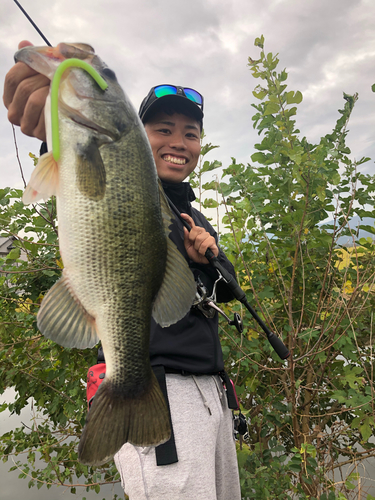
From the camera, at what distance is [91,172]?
0.95m

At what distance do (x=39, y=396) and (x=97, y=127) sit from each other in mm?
2458

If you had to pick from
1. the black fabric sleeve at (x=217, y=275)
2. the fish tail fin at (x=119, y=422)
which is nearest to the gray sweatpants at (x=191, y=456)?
the fish tail fin at (x=119, y=422)

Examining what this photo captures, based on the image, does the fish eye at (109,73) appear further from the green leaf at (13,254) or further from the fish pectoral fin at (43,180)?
the green leaf at (13,254)

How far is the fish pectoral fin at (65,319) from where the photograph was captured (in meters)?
0.96

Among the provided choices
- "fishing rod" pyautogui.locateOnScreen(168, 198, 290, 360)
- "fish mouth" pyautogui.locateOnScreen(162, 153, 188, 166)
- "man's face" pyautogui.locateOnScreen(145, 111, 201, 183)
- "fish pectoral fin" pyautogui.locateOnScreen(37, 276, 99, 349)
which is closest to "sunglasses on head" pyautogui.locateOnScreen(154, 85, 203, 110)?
"man's face" pyautogui.locateOnScreen(145, 111, 201, 183)

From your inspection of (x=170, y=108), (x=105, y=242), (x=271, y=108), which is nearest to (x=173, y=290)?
(x=105, y=242)

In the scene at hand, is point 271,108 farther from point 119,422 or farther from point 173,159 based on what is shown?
point 119,422

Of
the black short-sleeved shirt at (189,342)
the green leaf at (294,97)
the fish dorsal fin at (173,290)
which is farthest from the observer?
the green leaf at (294,97)

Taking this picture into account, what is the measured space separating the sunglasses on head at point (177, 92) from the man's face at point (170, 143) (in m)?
0.10

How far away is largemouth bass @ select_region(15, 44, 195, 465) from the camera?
933 millimetres

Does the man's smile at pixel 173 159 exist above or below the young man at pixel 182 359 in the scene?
above

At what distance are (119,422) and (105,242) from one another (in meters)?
0.57

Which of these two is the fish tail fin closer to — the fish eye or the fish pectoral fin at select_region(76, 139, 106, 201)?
the fish pectoral fin at select_region(76, 139, 106, 201)

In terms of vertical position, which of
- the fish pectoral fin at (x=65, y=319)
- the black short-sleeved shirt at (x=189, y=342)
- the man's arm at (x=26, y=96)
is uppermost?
the man's arm at (x=26, y=96)
